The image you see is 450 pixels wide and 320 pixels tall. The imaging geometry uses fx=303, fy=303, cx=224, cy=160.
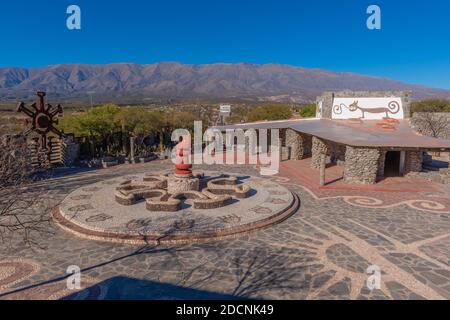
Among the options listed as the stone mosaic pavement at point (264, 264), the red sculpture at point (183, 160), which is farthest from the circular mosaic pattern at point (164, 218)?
the red sculpture at point (183, 160)

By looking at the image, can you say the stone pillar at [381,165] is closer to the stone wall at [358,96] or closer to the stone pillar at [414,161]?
the stone pillar at [414,161]

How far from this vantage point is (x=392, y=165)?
2070 cm

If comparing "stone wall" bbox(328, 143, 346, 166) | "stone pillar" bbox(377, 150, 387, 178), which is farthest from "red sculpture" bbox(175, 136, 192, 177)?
"stone wall" bbox(328, 143, 346, 166)

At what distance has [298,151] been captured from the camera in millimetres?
24344

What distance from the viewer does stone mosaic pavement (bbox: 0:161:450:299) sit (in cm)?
716

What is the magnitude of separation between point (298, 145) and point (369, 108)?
316 inches

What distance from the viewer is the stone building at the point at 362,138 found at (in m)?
16.8

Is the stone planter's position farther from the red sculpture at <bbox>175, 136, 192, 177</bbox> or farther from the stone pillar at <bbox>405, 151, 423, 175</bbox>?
the stone pillar at <bbox>405, 151, 423, 175</bbox>

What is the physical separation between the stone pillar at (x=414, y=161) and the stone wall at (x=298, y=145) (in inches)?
306
